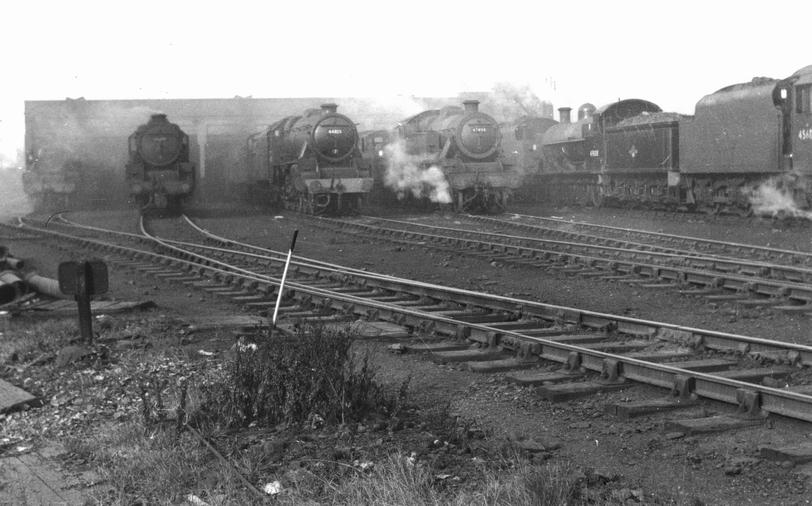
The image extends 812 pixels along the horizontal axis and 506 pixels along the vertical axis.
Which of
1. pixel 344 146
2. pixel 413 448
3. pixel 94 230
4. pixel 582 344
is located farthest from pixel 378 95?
pixel 413 448

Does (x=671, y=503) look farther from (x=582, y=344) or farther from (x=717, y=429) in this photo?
(x=582, y=344)

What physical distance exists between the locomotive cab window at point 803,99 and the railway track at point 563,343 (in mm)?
10500

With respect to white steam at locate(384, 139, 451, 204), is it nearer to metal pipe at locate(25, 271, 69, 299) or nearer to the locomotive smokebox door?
metal pipe at locate(25, 271, 69, 299)

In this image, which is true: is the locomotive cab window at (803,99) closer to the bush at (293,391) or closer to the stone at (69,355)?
the bush at (293,391)

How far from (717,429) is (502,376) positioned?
184 centimetres

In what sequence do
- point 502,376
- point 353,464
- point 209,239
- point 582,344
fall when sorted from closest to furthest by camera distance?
1. point 353,464
2. point 502,376
3. point 582,344
4. point 209,239

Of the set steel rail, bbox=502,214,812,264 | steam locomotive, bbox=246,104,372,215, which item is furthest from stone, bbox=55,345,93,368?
steam locomotive, bbox=246,104,372,215

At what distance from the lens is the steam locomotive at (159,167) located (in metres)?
27.4

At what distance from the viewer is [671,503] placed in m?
4.06

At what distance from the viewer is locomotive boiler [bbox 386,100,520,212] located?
25.1 meters

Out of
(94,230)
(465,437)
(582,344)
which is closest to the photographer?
(465,437)

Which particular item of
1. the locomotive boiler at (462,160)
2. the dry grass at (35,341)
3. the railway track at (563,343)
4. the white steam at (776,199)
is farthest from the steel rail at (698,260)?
the locomotive boiler at (462,160)

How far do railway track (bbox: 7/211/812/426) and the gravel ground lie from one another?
0.56 feet

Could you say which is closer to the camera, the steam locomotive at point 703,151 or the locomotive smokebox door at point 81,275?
the locomotive smokebox door at point 81,275
